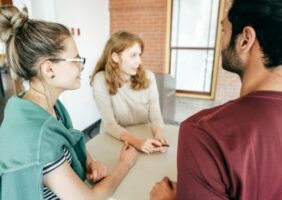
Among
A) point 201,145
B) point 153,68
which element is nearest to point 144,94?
point 201,145

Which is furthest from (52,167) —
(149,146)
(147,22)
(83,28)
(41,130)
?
(147,22)

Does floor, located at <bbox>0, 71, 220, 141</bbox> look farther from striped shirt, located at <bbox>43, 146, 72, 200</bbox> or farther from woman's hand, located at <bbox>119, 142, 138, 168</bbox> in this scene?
striped shirt, located at <bbox>43, 146, 72, 200</bbox>

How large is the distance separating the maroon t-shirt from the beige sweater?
90 centimetres

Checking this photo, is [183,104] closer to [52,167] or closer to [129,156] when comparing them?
[129,156]

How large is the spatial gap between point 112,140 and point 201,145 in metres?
0.85

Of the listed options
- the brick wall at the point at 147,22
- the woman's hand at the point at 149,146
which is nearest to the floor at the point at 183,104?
the brick wall at the point at 147,22

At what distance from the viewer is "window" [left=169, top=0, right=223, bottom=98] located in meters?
3.53

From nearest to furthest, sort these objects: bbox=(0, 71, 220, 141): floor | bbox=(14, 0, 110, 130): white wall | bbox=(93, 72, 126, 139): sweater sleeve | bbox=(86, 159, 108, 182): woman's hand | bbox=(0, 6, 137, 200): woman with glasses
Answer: bbox=(0, 6, 137, 200): woman with glasses
bbox=(86, 159, 108, 182): woman's hand
bbox=(93, 72, 126, 139): sweater sleeve
bbox=(14, 0, 110, 130): white wall
bbox=(0, 71, 220, 141): floor

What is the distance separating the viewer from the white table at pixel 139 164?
2.90ft

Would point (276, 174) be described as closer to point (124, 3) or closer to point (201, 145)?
point (201, 145)

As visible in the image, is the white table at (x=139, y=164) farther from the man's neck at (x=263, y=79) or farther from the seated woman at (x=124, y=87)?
the man's neck at (x=263, y=79)

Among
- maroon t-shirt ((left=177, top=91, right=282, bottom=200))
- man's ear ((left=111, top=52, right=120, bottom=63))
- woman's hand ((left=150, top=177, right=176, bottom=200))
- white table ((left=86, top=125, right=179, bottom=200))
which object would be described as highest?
man's ear ((left=111, top=52, right=120, bottom=63))

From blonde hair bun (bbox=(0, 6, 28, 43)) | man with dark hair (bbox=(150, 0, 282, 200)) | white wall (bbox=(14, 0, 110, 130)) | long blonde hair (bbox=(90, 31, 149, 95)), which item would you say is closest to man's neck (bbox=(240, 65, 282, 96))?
man with dark hair (bbox=(150, 0, 282, 200))

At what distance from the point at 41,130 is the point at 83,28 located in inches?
110
